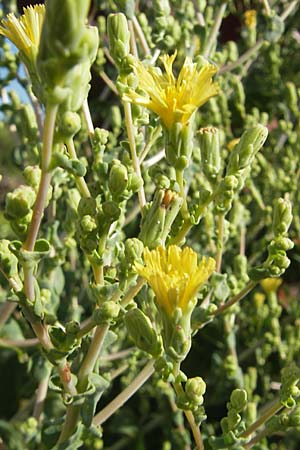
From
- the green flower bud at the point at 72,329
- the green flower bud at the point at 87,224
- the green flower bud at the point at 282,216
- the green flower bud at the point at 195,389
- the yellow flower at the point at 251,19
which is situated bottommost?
the green flower bud at the point at 195,389

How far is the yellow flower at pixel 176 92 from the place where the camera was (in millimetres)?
578

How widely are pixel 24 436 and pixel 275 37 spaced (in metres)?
0.76

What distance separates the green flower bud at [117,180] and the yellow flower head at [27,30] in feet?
0.40

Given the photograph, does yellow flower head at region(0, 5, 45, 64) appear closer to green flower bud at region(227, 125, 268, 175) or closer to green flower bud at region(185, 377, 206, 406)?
green flower bud at region(227, 125, 268, 175)

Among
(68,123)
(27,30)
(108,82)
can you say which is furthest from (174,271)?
(108,82)

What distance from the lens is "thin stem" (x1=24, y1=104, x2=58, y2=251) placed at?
45 centimetres

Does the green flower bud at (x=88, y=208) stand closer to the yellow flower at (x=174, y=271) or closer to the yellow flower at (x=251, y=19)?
the yellow flower at (x=174, y=271)

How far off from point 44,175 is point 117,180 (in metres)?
0.11

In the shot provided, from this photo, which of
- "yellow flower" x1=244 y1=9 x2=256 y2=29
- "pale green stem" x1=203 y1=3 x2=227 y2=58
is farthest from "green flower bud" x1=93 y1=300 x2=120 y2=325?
"yellow flower" x1=244 y1=9 x2=256 y2=29

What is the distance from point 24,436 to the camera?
0.95 m

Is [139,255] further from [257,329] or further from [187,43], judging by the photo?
[257,329]

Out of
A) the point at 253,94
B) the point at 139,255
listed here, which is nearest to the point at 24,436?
the point at 139,255

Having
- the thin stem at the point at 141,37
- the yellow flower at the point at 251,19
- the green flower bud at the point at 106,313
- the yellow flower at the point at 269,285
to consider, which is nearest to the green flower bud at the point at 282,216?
the green flower bud at the point at 106,313

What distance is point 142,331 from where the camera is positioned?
565mm
